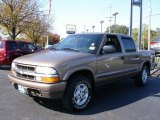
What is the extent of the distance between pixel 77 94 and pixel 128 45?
10.5 ft

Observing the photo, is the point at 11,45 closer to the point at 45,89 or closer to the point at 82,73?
the point at 82,73

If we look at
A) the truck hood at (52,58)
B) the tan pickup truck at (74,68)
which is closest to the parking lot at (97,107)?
the tan pickup truck at (74,68)

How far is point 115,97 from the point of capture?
820 cm

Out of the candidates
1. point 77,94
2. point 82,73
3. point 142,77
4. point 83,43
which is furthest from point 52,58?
point 142,77

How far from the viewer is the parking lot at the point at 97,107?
6133 mm

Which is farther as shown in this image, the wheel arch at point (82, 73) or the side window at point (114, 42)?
the side window at point (114, 42)

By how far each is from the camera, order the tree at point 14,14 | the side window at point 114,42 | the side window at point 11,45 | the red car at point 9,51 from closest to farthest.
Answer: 1. the side window at point 114,42
2. the red car at point 9,51
3. the side window at point 11,45
4. the tree at point 14,14

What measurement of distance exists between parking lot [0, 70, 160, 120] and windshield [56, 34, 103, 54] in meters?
1.42

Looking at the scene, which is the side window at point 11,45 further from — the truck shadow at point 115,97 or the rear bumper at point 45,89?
the rear bumper at point 45,89

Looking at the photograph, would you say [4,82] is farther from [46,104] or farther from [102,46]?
[102,46]

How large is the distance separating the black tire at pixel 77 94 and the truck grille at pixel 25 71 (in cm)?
84

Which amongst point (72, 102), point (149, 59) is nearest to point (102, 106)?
point (72, 102)

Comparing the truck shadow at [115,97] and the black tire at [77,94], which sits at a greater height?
the black tire at [77,94]

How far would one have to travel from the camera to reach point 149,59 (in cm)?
1041
